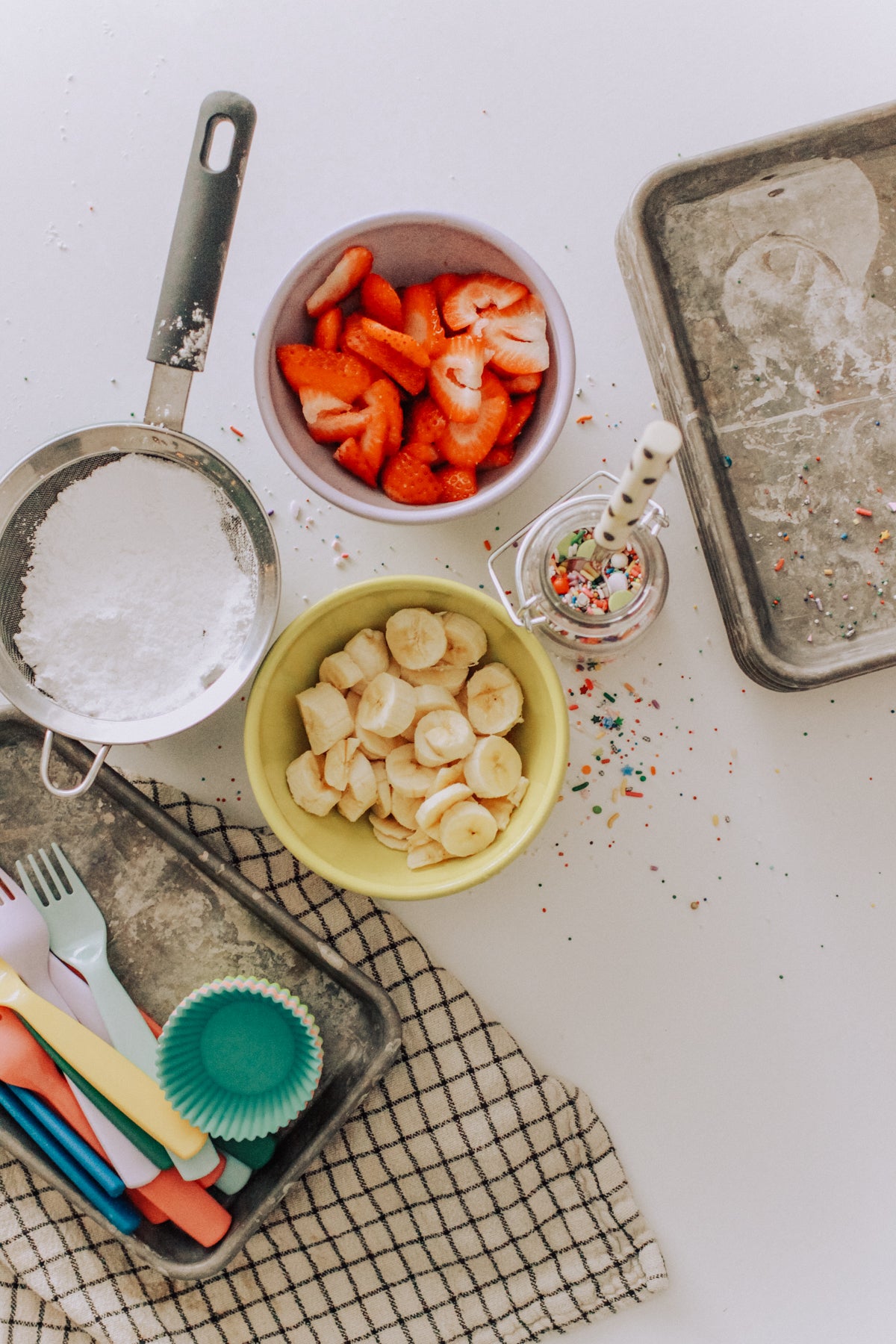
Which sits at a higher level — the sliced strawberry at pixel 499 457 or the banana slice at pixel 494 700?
the sliced strawberry at pixel 499 457

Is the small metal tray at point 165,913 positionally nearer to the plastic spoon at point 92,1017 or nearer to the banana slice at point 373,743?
the plastic spoon at point 92,1017

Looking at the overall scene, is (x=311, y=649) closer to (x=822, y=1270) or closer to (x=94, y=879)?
(x=94, y=879)

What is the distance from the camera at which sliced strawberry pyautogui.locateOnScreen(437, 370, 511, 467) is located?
96cm

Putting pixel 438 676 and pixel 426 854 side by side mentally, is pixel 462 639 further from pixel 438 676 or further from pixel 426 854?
pixel 426 854

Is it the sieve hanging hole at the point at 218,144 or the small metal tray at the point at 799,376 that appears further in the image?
the small metal tray at the point at 799,376

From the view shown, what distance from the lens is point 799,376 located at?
41.8 inches

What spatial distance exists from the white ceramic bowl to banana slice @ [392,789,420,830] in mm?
303

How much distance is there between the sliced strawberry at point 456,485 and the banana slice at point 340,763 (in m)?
0.28

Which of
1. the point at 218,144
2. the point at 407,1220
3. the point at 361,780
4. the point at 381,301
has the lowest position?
the point at 407,1220

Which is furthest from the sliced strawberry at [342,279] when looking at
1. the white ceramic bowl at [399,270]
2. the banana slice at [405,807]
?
the banana slice at [405,807]

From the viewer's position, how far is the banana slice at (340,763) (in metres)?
0.99

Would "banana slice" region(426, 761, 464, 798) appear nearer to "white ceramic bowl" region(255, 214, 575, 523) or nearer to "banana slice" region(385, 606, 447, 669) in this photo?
"banana slice" region(385, 606, 447, 669)

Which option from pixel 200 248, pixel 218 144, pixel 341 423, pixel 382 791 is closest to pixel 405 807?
pixel 382 791

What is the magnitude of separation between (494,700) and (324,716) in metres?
0.19
